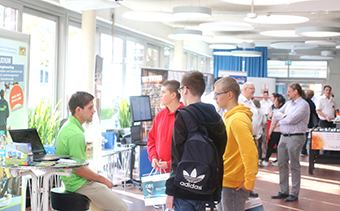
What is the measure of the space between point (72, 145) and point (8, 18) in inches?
126

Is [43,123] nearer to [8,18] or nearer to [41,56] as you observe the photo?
[41,56]

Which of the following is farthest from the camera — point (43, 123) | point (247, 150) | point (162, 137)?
point (43, 123)

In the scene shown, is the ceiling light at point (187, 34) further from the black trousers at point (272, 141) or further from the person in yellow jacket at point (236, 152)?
the person in yellow jacket at point (236, 152)

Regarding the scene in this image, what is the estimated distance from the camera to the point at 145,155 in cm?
577

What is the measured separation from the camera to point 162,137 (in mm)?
3188

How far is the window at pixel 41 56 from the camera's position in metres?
5.86

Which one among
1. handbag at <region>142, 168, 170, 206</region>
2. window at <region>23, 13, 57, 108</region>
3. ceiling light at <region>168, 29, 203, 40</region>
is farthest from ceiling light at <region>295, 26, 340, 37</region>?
handbag at <region>142, 168, 170, 206</region>

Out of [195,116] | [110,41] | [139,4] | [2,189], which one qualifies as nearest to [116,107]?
[110,41]

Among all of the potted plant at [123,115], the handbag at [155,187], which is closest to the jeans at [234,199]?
the handbag at [155,187]

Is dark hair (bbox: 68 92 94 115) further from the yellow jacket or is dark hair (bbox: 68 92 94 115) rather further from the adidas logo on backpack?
the adidas logo on backpack

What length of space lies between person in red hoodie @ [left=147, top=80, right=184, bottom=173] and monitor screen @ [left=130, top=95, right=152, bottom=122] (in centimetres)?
267

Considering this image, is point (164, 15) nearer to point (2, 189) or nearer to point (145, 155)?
point (145, 155)

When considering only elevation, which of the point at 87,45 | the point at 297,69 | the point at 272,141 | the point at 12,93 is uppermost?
the point at 297,69

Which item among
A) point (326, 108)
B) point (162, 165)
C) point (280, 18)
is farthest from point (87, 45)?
point (326, 108)
